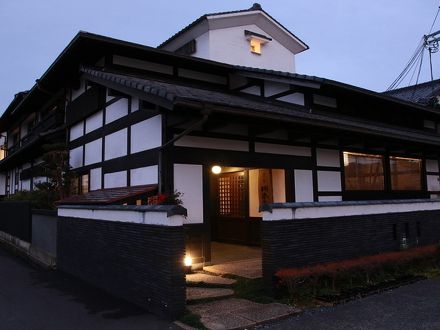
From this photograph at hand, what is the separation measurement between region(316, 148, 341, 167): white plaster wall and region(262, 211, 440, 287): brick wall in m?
2.68

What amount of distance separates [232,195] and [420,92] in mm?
17209

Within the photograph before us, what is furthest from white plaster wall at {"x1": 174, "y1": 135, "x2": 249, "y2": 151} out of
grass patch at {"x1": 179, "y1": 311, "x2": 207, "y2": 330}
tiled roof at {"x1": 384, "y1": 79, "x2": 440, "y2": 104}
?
tiled roof at {"x1": 384, "y1": 79, "x2": 440, "y2": 104}

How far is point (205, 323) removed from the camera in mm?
5195

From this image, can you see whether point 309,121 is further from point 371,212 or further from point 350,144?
point 350,144

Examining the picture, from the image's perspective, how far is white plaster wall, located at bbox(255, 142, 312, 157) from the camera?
9.96 metres

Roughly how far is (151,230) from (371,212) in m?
4.57

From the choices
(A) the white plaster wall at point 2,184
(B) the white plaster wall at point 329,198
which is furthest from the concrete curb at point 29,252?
(A) the white plaster wall at point 2,184

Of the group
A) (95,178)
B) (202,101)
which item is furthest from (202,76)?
(202,101)

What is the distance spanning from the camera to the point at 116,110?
425 inches

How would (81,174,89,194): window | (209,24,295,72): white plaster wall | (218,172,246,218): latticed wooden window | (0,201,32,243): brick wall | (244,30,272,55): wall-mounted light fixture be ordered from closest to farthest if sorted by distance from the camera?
(218,172,246,218): latticed wooden window, (0,201,32,243): brick wall, (81,174,89,194): window, (209,24,295,72): white plaster wall, (244,30,272,55): wall-mounted light fixture

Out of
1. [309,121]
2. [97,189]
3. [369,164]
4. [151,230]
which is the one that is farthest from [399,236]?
[97,189]

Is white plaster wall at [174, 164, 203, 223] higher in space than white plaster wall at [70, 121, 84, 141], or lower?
lower

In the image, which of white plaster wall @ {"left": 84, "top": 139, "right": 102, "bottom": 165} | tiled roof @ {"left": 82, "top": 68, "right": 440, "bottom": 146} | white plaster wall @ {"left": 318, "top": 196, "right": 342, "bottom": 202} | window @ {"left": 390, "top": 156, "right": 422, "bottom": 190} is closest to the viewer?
tiled roof @ {"left": 82, "top": 68, "right": 440, "bottom": 146}

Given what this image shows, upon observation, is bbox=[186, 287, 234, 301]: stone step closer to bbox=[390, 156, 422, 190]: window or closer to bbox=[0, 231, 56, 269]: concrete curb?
bbox=[0, 231, 56, 269]: concrete curb
